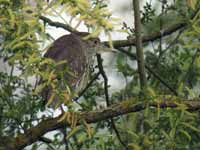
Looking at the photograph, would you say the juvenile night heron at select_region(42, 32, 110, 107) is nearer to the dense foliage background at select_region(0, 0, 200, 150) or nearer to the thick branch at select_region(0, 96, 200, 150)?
the dense foliage background at select_region(0, 0, 200, 150)

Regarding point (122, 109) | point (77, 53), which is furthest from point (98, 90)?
point (122, 109)

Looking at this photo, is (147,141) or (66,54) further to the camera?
(66,54)

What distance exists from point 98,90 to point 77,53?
0.15 meters

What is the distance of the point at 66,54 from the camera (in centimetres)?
200

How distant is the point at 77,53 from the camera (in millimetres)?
2113

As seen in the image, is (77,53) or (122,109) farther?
(77,53)

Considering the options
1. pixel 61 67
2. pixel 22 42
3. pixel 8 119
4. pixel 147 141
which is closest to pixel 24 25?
pixel 22 42

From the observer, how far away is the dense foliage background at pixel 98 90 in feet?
3.84

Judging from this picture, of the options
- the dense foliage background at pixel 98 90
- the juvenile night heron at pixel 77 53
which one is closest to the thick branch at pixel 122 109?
the dense foliage background at pixel 98 90

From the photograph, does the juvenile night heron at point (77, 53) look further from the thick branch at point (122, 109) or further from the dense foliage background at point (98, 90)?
the thick branch at point (122, 109)

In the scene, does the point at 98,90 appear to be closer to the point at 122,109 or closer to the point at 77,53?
the point at 77,53

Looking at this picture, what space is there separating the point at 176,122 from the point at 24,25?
19.4 inches

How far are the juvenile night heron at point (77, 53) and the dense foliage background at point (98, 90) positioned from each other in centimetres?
6

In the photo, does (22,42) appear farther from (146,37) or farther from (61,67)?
(146,37)
